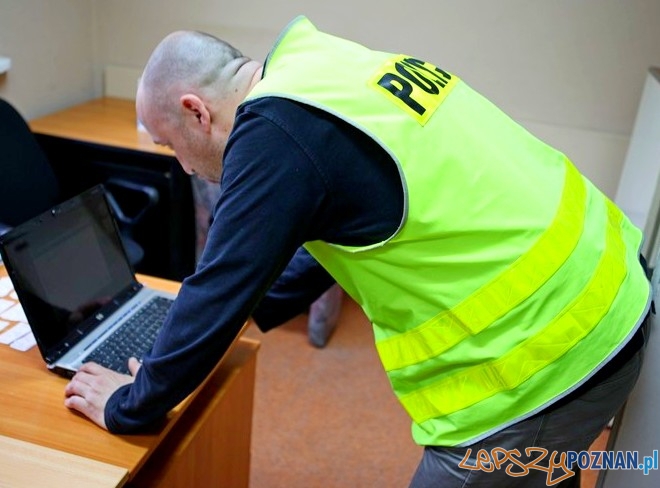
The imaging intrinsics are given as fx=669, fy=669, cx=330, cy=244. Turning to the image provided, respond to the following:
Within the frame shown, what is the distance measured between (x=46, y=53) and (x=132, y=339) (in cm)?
191

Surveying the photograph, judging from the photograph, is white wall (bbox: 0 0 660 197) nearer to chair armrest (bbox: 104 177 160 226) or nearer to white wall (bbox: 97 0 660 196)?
white wall (bbox: 97 0 660 196)

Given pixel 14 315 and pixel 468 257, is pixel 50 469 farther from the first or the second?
pixel 468 257

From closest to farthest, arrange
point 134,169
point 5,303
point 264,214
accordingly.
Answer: point 264,214, point 5,303, point 134,169

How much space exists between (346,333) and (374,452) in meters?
0.76

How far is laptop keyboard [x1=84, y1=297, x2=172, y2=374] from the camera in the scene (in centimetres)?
120

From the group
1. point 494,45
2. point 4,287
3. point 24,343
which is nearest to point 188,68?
point 24,343

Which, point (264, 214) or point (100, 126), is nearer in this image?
point (264, 214)

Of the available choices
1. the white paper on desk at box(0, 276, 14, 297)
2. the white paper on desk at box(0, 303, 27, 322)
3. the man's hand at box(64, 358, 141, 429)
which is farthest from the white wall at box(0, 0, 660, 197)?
the man's hand at box(64, 358, 141, 429)

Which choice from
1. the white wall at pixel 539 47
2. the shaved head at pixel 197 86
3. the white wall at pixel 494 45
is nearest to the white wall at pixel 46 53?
the white wall at pixel 494 45

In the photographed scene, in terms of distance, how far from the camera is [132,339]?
1.28 m

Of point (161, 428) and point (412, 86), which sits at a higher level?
point (412, 86)

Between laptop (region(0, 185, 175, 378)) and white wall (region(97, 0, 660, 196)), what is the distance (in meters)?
1.74

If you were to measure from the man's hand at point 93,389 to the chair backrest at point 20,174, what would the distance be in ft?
4.13

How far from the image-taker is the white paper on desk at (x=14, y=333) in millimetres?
1237
